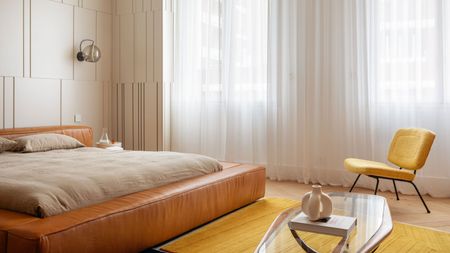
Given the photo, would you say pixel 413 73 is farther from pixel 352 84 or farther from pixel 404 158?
pixel 404 158

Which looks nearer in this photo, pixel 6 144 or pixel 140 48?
pixel 6 144

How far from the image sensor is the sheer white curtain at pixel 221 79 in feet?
17.3

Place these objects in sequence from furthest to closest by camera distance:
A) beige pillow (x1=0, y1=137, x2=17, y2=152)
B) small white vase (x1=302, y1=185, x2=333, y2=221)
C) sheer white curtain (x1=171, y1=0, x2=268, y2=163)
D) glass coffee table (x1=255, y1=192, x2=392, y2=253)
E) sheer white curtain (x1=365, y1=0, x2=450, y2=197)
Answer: sheer white curtain (x1=171, y1=0, x2=268, y2=163)
sheer white curtain (x1=365, y1=0, x2=450, y2=197)
beige pillow (x1=0, y1=137, x2=17, y2=152)
small white vase (x1=302, y1=185, x2=333, y2=221)
glass coffee table (x1=255, y1=192, x2=392, y2=253)

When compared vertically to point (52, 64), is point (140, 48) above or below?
above

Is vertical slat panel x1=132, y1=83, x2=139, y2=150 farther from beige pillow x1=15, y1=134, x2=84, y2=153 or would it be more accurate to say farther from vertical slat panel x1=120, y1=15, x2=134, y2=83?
beige pillow x1=15, y1=134, x2=84, y2=153

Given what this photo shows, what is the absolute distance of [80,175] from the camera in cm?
258

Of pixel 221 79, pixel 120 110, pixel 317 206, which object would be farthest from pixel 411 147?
pixel 120 110

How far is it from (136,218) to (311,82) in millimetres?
3085

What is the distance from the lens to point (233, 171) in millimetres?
3445

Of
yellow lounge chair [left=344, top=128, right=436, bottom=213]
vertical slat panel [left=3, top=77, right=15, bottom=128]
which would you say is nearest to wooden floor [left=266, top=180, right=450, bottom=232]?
yellow lounge chair [left=344, top=128, right=436, bottom=213]

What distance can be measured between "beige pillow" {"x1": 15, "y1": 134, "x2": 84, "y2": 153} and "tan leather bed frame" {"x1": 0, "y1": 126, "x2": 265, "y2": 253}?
1754 millimetres

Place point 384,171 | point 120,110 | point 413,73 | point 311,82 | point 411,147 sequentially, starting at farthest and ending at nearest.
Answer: point 120,110 → point 311,82 → point 413,73 → point 411,147 → point 384,171

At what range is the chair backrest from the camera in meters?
3.66

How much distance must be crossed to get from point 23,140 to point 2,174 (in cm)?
147
